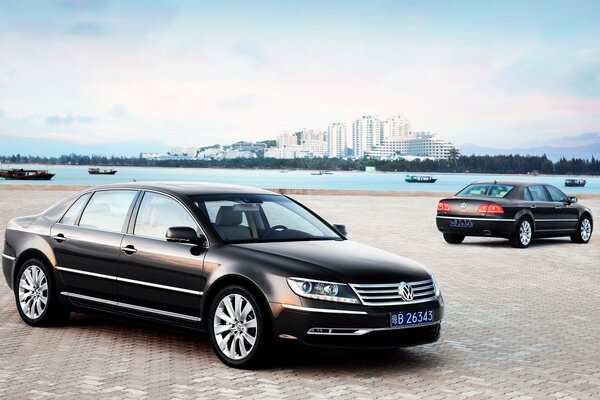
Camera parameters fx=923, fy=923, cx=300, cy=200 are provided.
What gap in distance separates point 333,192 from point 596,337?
44937 millimetres

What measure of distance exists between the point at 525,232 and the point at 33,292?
42.9ft

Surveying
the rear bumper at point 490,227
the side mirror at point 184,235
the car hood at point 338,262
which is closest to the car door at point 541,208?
the rear bumper at point 490,227

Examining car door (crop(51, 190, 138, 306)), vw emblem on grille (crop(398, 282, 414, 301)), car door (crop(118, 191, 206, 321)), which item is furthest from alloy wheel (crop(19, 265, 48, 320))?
vw emblem on grille (crop(398, 282, 414, 301))

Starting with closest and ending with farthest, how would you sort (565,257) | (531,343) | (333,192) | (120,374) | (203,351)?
1. (120,374)
2. (203,351)
3. (531,343)
4. (565,257)
5. (333,192)

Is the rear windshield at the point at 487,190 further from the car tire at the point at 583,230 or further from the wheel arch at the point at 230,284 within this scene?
the wheel arch at the point at 230,284

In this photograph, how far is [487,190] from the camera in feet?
66.3

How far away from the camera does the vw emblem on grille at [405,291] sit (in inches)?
285

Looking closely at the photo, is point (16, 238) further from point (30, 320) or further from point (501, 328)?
point (501, 328)

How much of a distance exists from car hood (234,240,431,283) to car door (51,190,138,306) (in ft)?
4.74

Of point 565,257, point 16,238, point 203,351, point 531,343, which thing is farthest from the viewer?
point 565,257

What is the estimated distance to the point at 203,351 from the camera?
808cm

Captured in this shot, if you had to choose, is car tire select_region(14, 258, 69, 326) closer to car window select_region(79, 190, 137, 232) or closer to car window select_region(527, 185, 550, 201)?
car window select_region(79, 190, 137, 232)

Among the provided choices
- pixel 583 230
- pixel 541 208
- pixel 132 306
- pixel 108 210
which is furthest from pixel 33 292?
pixel 583 230

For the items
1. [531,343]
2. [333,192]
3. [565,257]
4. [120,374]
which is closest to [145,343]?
[120,374]
